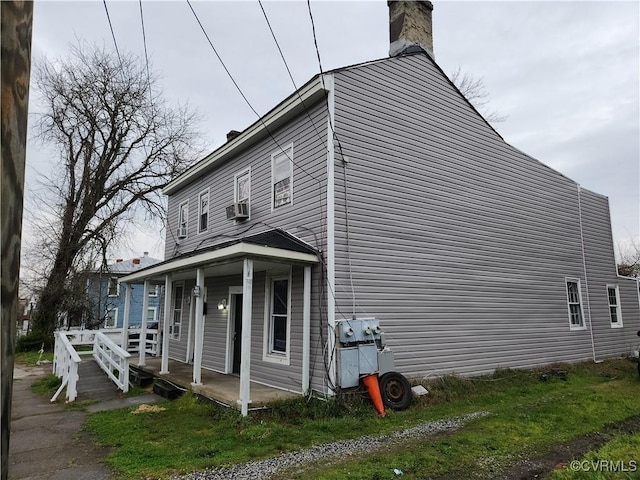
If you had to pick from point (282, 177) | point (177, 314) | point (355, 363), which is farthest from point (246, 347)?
point (177, 314)

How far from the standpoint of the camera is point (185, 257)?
30.1ft

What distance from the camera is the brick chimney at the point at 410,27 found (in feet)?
34.7

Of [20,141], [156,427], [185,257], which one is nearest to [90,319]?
[185,257]

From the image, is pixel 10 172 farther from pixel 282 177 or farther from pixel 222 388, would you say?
pixel 282 177

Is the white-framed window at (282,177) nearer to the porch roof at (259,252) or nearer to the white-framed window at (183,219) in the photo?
the porch roof at (259,252)

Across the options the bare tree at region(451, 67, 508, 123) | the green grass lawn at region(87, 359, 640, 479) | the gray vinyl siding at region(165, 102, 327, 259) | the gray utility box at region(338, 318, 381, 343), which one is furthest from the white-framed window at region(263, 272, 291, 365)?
the bare tree at region(451, 67, 508, 123)

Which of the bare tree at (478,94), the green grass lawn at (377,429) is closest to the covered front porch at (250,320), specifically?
the green grass lawn at (377,429)

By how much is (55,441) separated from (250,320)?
3.47m

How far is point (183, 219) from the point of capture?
48.4ft

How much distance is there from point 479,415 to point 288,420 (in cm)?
340

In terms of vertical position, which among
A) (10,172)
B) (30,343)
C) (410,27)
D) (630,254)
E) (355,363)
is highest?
(410,27)

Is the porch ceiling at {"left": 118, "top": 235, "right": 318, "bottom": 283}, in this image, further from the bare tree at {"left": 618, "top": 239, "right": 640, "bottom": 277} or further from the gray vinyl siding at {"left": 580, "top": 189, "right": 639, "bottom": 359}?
the bare tree at {"left": 618, "top": 239, "right": 640, "bottom": 277}

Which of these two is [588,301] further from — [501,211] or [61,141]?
[61,141]

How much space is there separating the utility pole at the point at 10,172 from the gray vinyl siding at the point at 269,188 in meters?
7.05
